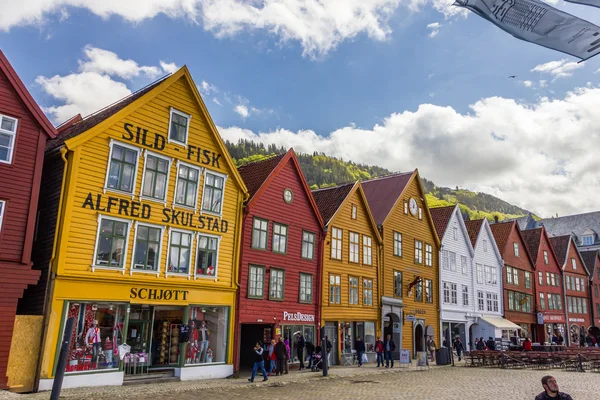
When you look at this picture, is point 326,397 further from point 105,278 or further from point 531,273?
point 531,273

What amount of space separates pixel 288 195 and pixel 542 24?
17939mm

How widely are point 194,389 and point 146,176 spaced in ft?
28.0

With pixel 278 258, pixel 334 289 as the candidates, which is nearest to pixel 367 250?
pixel 334 289

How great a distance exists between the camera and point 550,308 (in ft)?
178

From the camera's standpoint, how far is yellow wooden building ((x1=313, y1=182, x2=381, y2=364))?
30.1 m

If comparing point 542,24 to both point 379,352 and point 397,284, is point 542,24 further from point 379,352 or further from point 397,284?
point 397,284

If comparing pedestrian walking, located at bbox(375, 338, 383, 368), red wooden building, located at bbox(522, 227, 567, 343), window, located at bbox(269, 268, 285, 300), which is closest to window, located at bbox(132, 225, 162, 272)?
window, located at bbox(269, 268, 285, 300)

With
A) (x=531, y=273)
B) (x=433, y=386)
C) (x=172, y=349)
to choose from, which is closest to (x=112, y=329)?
(x=172, y=349)

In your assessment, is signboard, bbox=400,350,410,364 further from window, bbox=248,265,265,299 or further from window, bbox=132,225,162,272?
window, bbox=132,225,162,272

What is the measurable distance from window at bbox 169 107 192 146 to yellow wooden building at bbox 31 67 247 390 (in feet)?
0.16

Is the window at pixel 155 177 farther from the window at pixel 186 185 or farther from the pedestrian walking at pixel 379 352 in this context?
the pedestrian walking at pixel 379 352

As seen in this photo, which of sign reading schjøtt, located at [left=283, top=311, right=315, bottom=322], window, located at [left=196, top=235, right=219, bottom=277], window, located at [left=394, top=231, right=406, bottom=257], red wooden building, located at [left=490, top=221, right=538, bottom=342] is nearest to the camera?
window, located at [left=196, top=235, right=219, bottom=277]

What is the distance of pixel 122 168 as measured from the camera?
68.1 ft

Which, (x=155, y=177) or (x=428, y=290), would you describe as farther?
(x=428, y=290)
